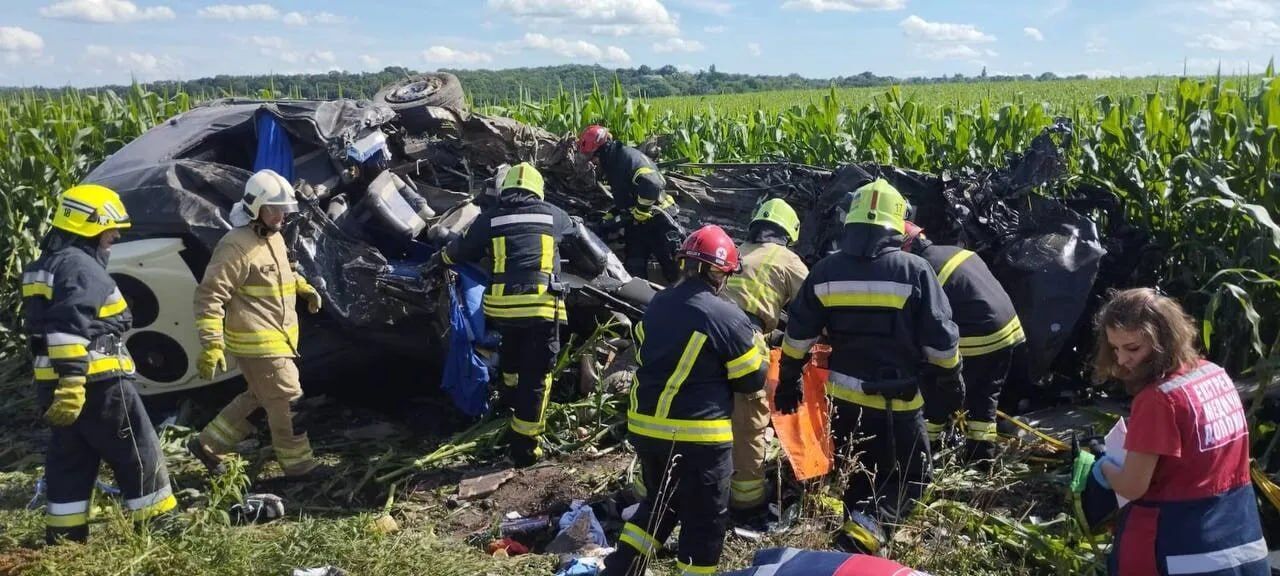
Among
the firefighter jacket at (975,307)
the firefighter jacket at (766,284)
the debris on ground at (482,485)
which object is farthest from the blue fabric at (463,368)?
the firefighter jacket at (975,307)

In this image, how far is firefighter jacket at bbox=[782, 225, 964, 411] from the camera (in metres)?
4.40

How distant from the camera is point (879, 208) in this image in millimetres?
4500

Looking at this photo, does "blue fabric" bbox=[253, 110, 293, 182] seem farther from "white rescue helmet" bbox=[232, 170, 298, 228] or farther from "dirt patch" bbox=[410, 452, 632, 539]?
"dirt patch" bbox=[410, 452, 632, 539]

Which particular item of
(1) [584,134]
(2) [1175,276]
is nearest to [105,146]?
(1) [584,134]

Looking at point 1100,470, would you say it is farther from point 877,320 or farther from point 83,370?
point 83,370

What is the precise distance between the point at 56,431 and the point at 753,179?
529 cm

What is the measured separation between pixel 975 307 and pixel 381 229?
3.94m

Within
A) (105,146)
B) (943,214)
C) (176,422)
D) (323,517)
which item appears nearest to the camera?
(323,517)

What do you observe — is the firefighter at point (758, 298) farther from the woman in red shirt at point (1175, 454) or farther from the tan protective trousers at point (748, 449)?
the woman in red shirt at point (1175, 454)

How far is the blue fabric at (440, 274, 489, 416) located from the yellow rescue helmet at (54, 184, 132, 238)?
211 centimetres

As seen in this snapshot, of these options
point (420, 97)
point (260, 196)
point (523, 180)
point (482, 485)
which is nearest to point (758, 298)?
point (523, 180)

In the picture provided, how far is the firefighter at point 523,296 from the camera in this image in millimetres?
5863

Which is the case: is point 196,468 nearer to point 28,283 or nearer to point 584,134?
point 28,283

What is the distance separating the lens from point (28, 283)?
4492 millimetres
